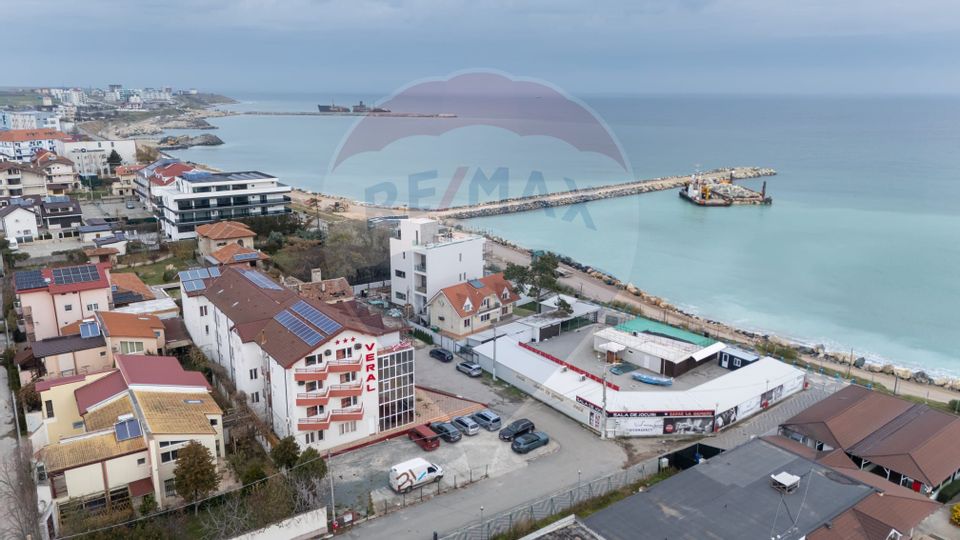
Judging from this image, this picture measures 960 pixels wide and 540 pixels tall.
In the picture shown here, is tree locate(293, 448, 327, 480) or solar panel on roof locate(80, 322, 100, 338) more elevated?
solar panel on roof locate(80, 322, 100, 338)

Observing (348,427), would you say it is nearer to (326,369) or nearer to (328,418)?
(328,418)

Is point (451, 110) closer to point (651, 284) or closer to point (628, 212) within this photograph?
point (628, 212)

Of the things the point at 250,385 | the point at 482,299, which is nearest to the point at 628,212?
the point at 482,299

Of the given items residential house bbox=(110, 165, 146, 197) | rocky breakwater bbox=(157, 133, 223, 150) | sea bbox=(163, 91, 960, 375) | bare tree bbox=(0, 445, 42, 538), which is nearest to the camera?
bare tree bbox=(0, 445, 42, 538)

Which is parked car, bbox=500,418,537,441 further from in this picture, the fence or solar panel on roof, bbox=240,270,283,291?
solar panel on roof, bbox=240,270,283,291

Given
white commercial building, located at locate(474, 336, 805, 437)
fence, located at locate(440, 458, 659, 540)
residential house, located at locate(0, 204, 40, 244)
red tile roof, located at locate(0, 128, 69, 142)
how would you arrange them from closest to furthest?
1. fence, located at locate(440, 458, 659, 540)
2. white commercial building, located at locate(474, 336, 805, 437)
3. residential house, located at locate(0, 204, 40, 244)
4. red tile roof, located at locate(0, 128, 69, 142)

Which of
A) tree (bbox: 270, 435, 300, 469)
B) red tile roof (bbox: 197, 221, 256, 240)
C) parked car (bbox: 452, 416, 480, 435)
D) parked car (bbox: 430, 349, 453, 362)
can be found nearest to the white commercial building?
parked car (bbox: 430, 349, 453, 362)

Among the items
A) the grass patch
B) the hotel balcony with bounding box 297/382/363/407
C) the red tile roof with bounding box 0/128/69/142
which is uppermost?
the red tile roof with bounding box 0/128/69/142
